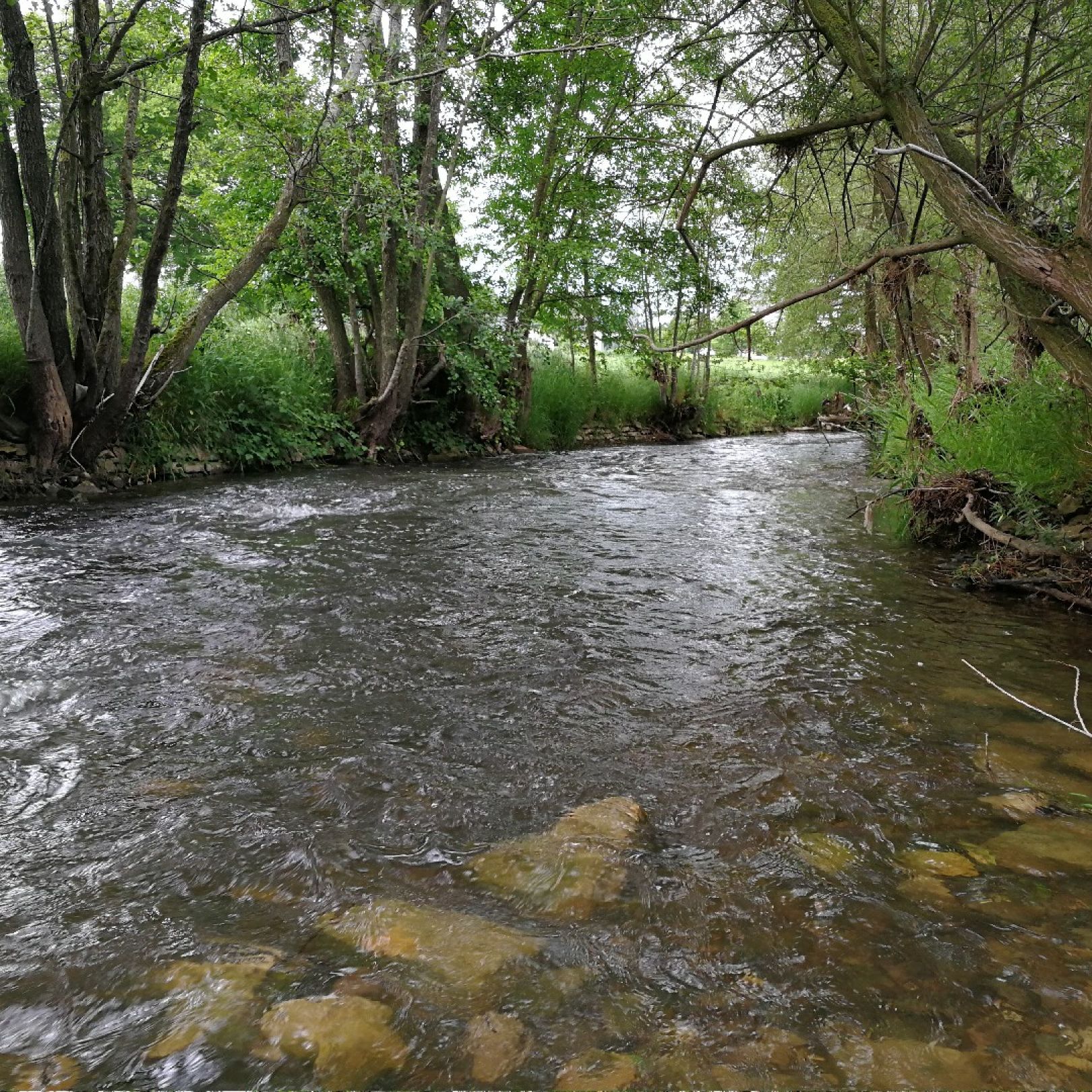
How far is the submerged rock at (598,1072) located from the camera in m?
1.45

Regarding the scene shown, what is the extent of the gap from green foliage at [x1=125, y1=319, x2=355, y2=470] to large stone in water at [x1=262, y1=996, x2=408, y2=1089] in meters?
8.45

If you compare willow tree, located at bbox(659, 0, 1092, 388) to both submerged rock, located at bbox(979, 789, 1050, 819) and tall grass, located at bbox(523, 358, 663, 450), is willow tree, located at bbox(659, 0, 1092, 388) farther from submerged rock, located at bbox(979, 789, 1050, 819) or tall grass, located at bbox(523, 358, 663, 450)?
tall grass, located at bbox(523, 358, 663, 450)

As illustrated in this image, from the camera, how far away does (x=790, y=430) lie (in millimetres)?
21469

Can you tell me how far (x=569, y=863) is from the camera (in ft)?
6.98

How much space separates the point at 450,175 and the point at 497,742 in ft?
34.8

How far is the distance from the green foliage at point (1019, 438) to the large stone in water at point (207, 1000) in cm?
478

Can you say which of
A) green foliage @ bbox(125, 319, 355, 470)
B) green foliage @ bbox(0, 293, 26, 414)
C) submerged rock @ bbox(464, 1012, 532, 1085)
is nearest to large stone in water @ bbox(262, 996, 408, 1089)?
submerged rock @ bbox(464, 1012, 532, 1085)

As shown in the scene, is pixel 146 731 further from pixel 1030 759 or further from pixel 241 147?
pixel 241 147

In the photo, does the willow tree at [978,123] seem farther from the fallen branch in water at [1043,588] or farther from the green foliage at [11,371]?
the green foliage at [11,371]

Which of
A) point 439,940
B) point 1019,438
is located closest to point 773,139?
point 1019,438

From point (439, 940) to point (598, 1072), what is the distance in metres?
0.50

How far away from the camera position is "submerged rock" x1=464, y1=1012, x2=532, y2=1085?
1.48 metres

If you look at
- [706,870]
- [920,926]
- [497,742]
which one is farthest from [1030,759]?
[497,742]

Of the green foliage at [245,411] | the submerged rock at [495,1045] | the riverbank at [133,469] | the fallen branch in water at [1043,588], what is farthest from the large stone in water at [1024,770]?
the green foliage at [245,411]
